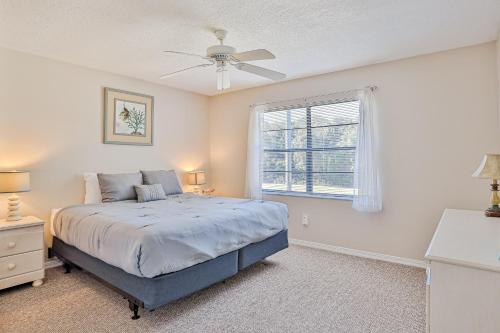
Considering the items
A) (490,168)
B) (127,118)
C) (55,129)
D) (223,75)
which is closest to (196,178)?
(127,118)

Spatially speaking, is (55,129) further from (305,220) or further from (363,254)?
(363,254)

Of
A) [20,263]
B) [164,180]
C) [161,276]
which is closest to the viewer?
[161,276]

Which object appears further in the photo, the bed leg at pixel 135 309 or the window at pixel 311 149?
the window at pixel 311 149

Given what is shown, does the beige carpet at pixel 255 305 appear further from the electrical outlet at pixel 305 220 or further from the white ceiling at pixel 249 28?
the white ceiling at pixel 249 28

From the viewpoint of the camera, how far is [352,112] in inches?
150

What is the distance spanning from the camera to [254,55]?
8.05 feet

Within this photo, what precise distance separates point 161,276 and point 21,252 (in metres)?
1.65

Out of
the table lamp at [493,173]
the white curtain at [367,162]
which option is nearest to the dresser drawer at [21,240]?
the white curtain at [367,162]

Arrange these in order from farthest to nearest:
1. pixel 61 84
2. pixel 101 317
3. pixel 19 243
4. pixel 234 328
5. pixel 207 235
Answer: pixel 61 84 → pixel 19 243 → pixel 207 235 → pixel 101 317 → pixel 234 328

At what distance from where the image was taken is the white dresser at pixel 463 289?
119cm

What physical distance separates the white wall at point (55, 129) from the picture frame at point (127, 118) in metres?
0.09

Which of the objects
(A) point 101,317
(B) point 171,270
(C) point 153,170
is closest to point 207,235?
(B) point 171,270

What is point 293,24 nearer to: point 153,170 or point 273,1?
point 273,1

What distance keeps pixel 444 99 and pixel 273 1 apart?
2201mm
